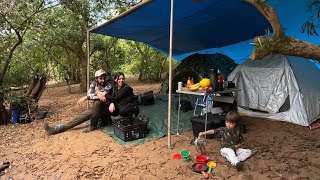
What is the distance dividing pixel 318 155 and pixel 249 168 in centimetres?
94

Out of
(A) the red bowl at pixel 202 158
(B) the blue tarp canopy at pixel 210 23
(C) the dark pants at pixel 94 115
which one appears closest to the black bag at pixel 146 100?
(B) the blue tarp canopy at pixel 210 23

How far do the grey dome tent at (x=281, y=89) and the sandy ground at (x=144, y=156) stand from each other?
37 centimetres

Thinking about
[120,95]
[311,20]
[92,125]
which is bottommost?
[92,125]

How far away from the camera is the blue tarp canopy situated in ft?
12.6

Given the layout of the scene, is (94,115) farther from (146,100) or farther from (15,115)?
(146,100)

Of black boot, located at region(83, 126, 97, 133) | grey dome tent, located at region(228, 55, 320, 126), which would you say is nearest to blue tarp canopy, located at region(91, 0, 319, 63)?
grey dome tent, located at region(228, 55, 320, 126)

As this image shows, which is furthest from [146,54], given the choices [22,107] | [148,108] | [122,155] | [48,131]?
[122,155]

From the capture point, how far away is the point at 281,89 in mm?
4578

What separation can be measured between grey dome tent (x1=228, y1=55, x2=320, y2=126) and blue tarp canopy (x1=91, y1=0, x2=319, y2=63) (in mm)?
611

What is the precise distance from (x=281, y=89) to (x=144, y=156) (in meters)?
2.91

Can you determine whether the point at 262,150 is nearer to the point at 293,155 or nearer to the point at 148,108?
the point at 293,155

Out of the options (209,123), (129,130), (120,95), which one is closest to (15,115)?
(120,95)

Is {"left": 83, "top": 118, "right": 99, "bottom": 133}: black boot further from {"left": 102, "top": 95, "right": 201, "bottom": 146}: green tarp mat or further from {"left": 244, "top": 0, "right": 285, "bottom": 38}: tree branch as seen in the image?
{"left": 244, "top": 0, "right": 285, "bottom": 38}: tree branch

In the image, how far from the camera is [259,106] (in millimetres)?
4883
